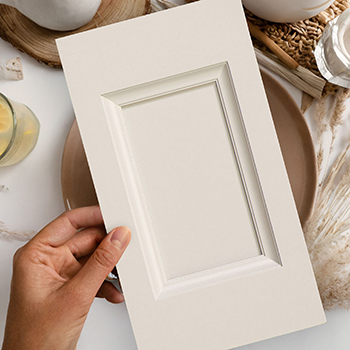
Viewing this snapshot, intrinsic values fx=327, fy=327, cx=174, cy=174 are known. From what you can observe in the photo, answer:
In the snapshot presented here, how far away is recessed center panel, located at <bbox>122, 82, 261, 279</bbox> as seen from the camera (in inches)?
17.3

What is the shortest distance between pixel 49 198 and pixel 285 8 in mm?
592

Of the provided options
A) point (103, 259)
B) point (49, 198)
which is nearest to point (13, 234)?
point (49, 198)

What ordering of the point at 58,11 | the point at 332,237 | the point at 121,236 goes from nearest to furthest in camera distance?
the point at 121,236, the point at 58,11, the point at 332,237

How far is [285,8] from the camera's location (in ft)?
1.83

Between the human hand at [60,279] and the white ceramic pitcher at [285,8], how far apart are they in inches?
17.8

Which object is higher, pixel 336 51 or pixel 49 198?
pixel 336 51

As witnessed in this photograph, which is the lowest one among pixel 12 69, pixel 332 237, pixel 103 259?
pixel 332 237

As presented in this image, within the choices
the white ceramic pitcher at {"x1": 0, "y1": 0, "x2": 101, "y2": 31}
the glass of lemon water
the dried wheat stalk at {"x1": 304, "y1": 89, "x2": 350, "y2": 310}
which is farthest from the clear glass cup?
the glass of lemon water

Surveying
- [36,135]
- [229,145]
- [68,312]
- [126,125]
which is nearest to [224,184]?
[229,145]

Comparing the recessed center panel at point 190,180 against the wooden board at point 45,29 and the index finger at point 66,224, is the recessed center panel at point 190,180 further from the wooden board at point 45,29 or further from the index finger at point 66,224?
the wooden board at point 45,29

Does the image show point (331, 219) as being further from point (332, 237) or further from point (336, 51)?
point (336, 51)

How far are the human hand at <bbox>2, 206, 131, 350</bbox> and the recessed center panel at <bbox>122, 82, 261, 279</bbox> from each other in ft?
0.22

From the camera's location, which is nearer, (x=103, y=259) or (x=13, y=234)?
(x=103, y=259)

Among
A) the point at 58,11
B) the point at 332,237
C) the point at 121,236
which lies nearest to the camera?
the point at 121,236
